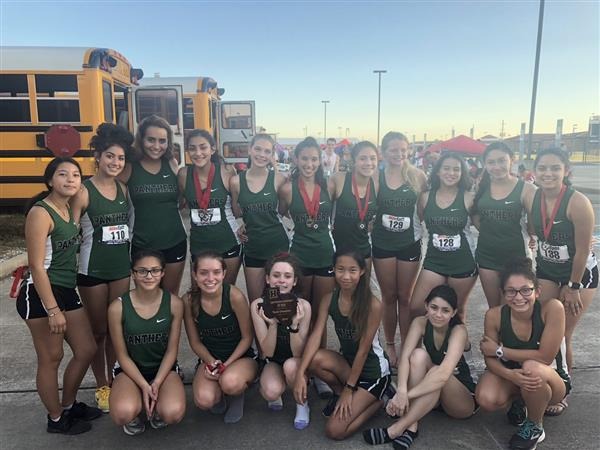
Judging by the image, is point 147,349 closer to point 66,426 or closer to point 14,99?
point 66,426

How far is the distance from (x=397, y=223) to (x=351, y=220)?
0.35 metres

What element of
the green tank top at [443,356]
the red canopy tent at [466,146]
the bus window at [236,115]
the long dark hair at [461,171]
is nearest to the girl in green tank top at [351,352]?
the green tank top at [443,356]

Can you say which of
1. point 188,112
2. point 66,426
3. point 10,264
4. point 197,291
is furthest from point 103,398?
point 188,112

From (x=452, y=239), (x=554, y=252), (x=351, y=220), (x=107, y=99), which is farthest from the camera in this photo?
(x=107, y=99)

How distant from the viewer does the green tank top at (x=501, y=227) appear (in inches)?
130

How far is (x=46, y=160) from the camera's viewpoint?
7719 millimetres

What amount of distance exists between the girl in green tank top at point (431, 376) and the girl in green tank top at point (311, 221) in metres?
0.84

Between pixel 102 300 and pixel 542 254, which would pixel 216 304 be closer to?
pixel 102 300

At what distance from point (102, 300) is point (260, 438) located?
1340 millimetres

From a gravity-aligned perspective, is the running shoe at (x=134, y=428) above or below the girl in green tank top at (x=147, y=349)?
below

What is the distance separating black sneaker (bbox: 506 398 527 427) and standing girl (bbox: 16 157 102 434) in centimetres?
255

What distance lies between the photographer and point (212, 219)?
3.54 m

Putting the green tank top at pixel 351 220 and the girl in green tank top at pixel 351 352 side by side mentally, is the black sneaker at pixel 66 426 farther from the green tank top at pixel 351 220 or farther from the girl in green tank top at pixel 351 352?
the green tank top at pixel 351 220

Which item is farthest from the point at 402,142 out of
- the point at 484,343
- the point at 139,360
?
the point at 139,360
